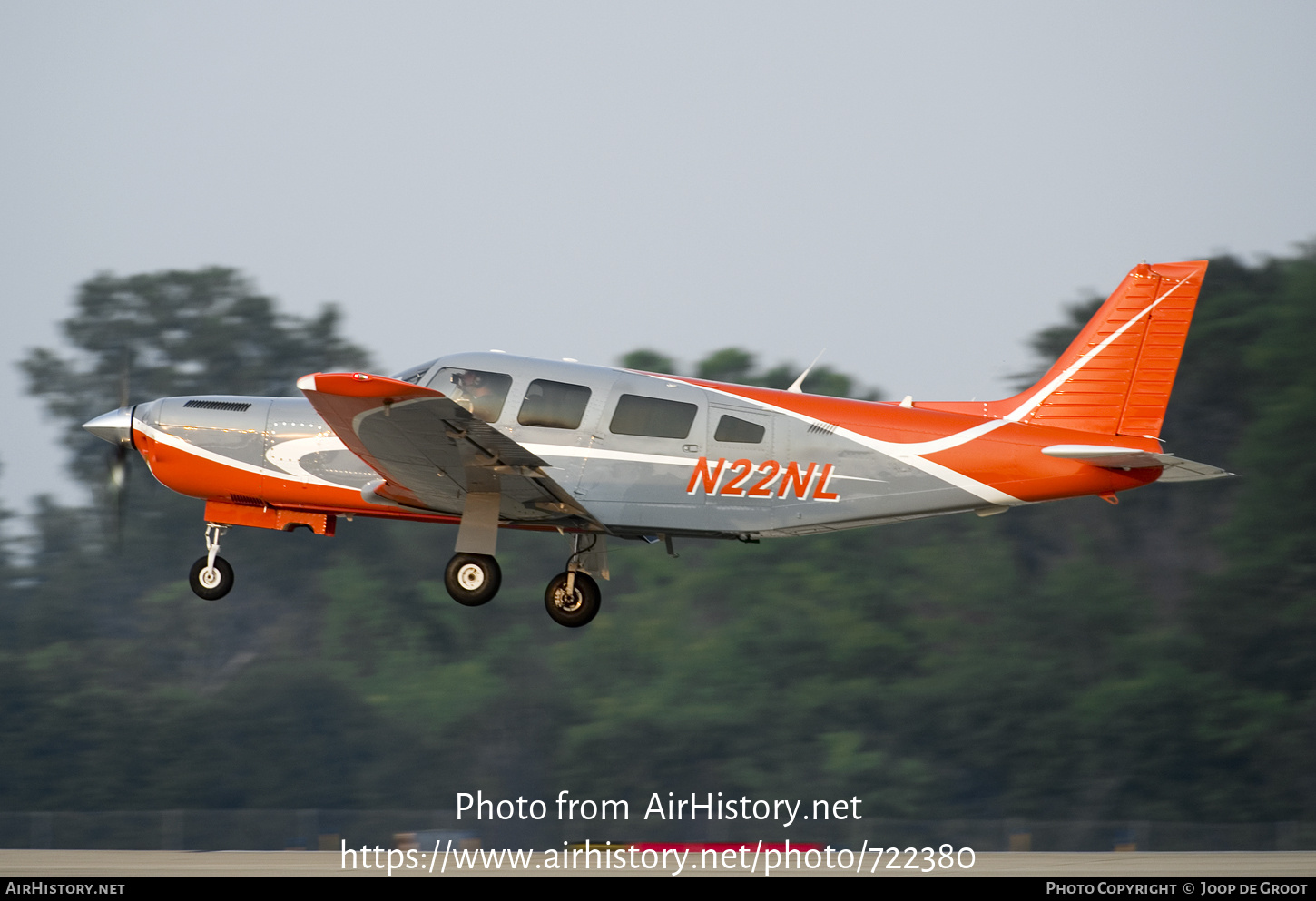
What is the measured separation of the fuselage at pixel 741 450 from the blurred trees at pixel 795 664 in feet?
80.4

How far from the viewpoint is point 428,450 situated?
13.3 m

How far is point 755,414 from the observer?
1395 centimetres

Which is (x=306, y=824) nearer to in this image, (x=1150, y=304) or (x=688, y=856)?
(x=688, y=856)

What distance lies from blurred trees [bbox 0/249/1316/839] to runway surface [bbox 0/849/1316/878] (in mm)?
16072

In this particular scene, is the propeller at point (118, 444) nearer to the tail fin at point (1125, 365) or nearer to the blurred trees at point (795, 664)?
the tail fin at point (1125, 365)

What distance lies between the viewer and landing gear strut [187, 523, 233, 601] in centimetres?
1547

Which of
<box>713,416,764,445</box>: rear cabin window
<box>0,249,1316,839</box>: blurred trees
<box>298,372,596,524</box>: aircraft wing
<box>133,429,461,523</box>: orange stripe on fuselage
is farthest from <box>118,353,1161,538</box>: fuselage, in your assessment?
<box>0,249,1316,839</box>: blurred trees

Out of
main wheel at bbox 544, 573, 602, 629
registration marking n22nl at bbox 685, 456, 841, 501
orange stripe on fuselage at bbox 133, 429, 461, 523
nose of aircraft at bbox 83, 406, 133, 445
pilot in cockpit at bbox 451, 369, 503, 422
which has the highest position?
pilot in cockpit at bbox 451, 369, 503, 422

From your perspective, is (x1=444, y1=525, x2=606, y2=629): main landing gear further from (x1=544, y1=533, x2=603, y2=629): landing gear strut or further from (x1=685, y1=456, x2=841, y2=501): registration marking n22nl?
(x1=685, y1=456, x2=841, y2=501): registration marking n22nl

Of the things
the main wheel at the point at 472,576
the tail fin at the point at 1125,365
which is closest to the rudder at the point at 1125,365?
the tail fin at the point at 1125,365

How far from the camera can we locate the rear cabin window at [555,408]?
1397cm

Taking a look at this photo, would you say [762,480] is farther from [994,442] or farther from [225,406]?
[225,406]

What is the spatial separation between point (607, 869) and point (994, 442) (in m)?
8.55

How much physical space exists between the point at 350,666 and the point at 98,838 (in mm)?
12254
